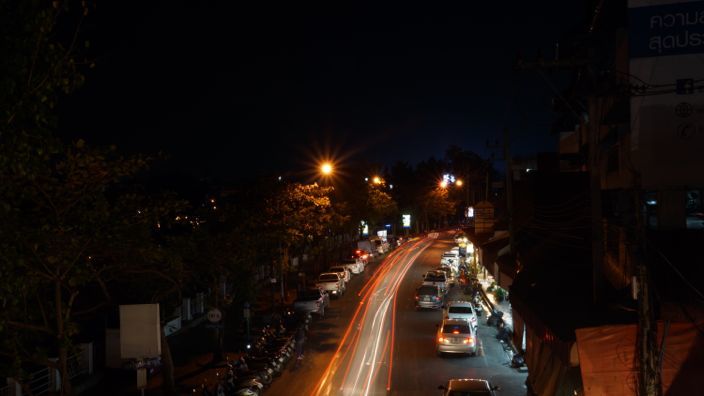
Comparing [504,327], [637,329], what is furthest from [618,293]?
[504,327]

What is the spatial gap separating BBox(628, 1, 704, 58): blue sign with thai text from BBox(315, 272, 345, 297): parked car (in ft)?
89.3

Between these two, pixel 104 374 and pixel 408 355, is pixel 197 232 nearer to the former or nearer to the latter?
Result: pixel 104 374

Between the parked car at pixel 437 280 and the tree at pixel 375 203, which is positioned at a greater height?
the tree at pixel 375 203

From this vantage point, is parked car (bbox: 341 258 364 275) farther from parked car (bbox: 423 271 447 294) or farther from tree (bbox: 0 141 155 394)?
tree (bbox: 0 141 155 394)

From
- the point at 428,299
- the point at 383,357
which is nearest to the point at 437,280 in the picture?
the point at 428,299

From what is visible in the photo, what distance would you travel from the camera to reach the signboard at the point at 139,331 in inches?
481

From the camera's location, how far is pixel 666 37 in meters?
16.2

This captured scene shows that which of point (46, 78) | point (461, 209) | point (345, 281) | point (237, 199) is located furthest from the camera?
point (461, 209)

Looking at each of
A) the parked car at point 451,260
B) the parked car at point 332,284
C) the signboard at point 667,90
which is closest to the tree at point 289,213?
the parked car at point 332,284

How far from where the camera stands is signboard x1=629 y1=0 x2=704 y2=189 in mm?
16062

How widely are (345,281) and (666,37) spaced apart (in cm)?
3157

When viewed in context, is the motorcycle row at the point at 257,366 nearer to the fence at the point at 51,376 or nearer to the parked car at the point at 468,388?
the fence at the point at 51,376

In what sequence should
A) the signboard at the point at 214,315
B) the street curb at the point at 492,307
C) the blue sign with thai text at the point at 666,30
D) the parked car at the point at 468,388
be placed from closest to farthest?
the parked car at the point at 468,388, the blue sign with thai text at the point at 666,30, the signboard at the point at 214,315, the street curb at the point at 492,307

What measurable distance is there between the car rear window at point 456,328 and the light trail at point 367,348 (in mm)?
2384
